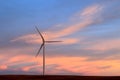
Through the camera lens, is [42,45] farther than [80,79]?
No

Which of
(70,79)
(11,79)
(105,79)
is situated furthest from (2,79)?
(105,79)

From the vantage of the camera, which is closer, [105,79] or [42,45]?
[42,45]

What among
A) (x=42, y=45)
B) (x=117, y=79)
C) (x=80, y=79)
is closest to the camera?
(x=42, y=45)

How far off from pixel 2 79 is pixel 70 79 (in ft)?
58.1

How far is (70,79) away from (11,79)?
15.6m

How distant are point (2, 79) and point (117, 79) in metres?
29.1

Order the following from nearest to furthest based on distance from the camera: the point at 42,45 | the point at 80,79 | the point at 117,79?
the point at 42,45
the point at 117,79
the point at 80,79

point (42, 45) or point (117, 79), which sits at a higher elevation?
point (42, 45)

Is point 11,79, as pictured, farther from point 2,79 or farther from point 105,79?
point 105,79

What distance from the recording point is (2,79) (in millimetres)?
66875

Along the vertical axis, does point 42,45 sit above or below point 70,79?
above

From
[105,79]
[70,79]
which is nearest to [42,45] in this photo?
[70,79]

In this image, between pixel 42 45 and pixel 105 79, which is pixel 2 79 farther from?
pixel 105 79

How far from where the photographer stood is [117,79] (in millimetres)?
65250
